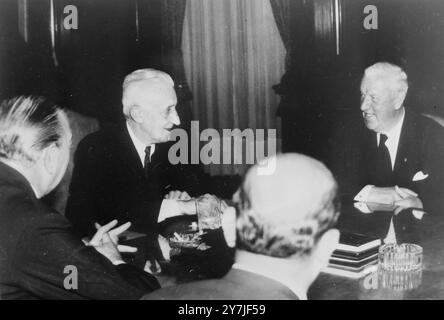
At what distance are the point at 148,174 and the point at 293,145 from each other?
0.77 m

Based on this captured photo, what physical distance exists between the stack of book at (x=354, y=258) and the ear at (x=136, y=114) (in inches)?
48.4

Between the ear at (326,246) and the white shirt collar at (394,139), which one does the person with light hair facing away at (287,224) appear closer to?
the ear at (326,246)

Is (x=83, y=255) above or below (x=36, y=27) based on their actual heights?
below

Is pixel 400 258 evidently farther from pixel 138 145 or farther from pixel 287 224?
pixel 138 145

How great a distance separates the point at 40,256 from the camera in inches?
69.0

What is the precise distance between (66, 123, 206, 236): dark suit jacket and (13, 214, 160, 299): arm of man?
0.38 meters

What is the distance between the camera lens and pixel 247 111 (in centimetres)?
279

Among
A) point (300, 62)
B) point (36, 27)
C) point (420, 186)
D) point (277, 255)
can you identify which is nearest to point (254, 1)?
point (300, 62)

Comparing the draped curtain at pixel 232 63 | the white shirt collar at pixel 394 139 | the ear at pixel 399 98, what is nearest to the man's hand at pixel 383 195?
the white shirt collar at pixel 394 139

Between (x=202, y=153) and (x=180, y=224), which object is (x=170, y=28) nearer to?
(x=202, y=153)

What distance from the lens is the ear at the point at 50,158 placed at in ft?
7.04

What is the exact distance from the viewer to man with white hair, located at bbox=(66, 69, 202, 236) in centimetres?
224

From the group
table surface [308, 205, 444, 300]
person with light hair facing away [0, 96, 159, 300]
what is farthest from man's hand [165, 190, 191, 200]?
table surface [308, 205, 444, 300]

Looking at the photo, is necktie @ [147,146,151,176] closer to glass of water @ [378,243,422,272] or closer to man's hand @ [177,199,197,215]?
man's hand @ [177,199,197,215]
